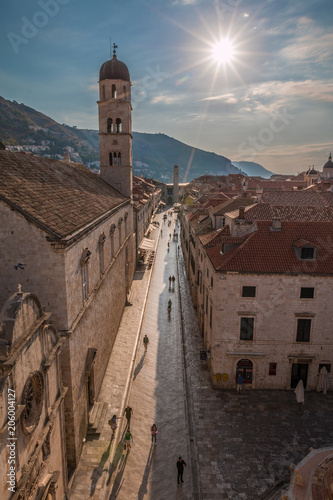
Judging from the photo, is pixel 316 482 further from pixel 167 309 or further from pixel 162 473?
pixel 167 309

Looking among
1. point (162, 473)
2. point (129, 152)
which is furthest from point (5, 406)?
point (129, 152)

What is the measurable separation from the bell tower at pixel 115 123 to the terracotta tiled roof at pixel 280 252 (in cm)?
1953

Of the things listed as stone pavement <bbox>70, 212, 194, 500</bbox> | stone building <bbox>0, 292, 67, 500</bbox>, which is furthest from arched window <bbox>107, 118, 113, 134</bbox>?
stone building <bbox>0, 292, 67, 500</bbox>

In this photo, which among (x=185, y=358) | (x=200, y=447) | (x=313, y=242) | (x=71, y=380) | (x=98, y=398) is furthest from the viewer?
(x=185, y=358)

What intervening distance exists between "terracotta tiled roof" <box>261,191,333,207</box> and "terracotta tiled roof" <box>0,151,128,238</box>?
2295cm

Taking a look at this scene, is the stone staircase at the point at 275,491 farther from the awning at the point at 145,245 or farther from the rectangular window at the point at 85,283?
the awning at the point at 145,245

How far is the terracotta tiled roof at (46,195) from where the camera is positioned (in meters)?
13.9

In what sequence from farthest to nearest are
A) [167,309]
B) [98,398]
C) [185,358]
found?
[167,309] → [185,358] → [98,398]

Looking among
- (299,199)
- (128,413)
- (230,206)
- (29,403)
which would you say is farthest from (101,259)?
(299,199)

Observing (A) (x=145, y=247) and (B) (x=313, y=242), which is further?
(A) (x=145, y=247)

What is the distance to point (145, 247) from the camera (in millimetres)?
51750

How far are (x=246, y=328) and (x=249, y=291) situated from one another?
8.04ft

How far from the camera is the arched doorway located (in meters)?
21.9

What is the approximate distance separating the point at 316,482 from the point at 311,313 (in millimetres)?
10078
